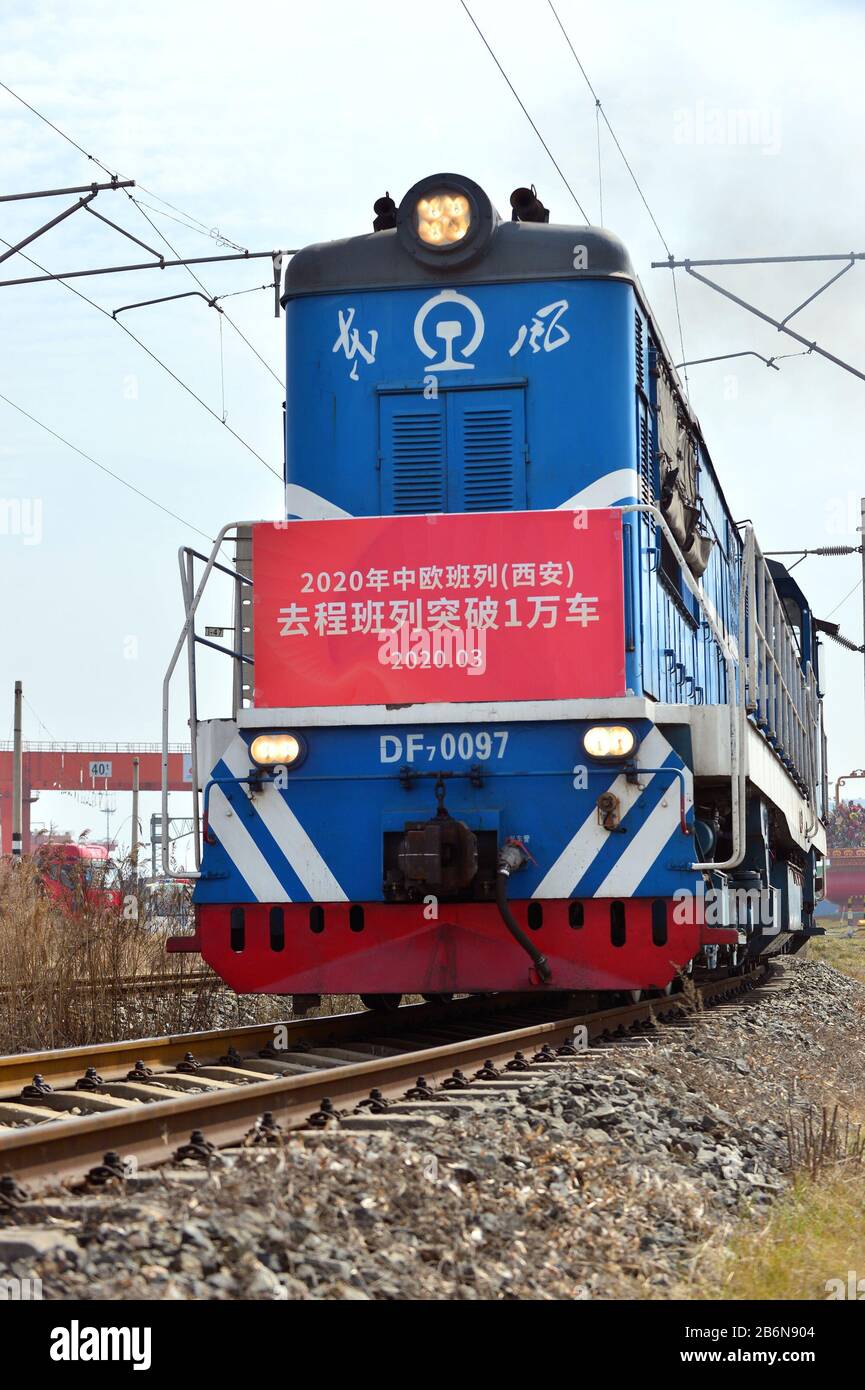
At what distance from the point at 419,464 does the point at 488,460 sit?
0.34 m

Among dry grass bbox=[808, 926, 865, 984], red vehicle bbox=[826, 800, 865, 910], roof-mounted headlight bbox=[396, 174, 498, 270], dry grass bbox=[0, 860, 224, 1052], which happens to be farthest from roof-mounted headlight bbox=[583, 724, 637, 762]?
red vehicle bbox=[826, 800, 865, 910]

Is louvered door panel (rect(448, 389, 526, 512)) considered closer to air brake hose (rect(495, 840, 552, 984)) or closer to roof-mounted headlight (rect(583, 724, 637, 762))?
roof-mounted headlight (rect(583, 724, 637, 762))

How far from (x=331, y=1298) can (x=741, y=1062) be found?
4208 mm

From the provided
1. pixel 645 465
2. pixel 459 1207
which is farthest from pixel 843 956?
pixel 459 1207

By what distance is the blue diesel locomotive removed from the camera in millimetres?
6895

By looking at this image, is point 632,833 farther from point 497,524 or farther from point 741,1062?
point 497,524

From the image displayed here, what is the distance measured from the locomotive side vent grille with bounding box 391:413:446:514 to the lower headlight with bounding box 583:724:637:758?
1534 mm

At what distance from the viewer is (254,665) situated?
7336 mm

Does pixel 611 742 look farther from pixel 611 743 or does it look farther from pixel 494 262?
pixel 494 262

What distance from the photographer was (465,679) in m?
7.09

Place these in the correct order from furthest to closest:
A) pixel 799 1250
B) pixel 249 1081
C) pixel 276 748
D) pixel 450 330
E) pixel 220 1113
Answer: pixel 450 330
pixel 276 748
pixel 249 1081
pixel 220 1113
pixel 799 1250

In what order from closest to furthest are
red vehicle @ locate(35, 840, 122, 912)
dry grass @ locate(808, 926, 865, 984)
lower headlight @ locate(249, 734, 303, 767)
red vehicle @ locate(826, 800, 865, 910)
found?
lower headlight @ locate(249, 734, 303, 767) < red vehicle @ locate(35, 840, 122, 912) < dry grass @ locate(808, 926, 865, 984) < red vehicle @ locate(826, 800, 865, 910)
